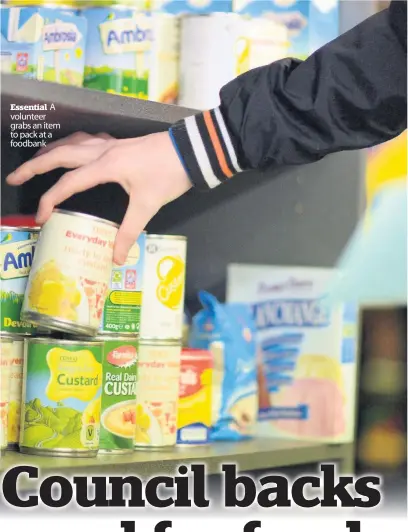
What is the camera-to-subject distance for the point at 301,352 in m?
1.83

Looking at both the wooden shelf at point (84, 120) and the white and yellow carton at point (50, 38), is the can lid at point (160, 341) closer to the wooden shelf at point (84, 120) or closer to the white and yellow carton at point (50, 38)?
the wooden shelf at point (84, 120)

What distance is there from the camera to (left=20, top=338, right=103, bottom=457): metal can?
131 cm

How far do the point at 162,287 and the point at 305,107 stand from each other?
34cm

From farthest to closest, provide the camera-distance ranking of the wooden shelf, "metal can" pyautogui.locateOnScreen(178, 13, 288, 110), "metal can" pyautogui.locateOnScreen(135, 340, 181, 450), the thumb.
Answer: "metal can" pyautogui.locateOnScreen(178, 13, 288, 110), "metal can" pyautogui.locateOnScreen(135, 340, 181, 450), the thumb, the wooden shelf

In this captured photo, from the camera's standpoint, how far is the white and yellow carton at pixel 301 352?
180 centimetres

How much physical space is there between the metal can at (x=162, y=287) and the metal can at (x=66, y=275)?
18cm

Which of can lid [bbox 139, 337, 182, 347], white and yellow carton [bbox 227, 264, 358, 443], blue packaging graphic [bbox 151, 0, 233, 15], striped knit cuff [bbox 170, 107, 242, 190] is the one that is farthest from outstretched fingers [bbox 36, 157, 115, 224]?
white and yellow carton [bbox 227, 264, 358, 443]

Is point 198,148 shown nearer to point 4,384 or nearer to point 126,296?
point 126,296

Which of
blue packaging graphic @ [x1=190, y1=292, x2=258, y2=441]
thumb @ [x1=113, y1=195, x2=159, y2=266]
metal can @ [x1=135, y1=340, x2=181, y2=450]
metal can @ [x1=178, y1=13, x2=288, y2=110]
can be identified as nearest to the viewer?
thumb @ [x1=113, y1=195, x2=159, y2=266]

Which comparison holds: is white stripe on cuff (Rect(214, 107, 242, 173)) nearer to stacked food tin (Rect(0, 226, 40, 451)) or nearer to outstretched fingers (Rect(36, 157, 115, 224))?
outstretched fingers (Rect(36, 157, 115, 224))

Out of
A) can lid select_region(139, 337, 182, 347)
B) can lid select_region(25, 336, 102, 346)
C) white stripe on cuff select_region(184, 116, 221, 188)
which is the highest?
white stripe on cuff select_region(184, 116, 221, 188)

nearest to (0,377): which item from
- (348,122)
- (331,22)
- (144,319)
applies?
(144,319)

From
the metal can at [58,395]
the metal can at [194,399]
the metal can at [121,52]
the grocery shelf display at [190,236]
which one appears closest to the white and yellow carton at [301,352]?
the grocery shelf display at [190,236]

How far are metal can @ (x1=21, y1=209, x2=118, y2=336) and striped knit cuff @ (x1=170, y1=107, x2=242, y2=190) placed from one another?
16 centimetres
